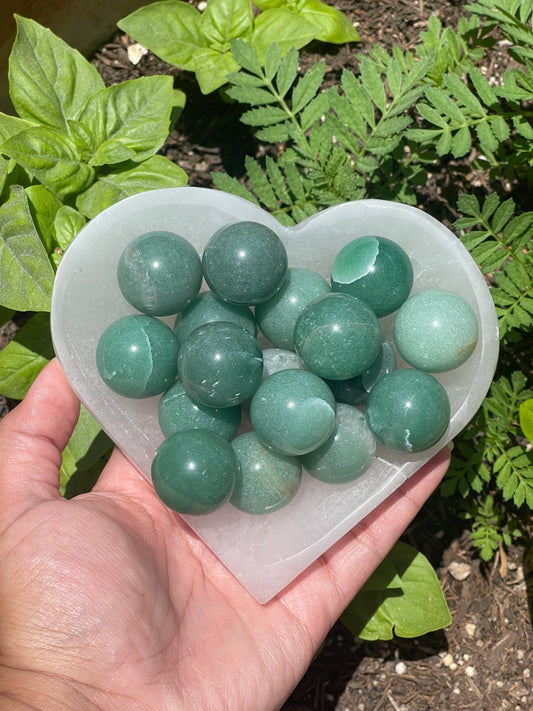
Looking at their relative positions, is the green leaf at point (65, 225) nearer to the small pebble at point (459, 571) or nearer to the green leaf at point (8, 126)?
the green leaf at point (8, 126)

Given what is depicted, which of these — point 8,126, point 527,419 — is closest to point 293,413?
point 527,419

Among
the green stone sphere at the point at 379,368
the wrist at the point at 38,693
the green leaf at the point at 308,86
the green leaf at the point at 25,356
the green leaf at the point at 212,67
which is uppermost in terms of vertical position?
the green leaf at the point at 308,86

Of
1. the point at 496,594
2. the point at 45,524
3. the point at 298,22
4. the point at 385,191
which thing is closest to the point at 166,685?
the point at 45,524

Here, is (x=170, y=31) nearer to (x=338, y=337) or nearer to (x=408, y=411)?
(x=338, y=337)

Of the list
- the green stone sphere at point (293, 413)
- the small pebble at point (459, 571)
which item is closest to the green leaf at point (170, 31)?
the green stone sphere at point (293, 413)

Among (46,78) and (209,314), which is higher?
(46,78)

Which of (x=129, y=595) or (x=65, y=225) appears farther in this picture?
(x=65, y=225)

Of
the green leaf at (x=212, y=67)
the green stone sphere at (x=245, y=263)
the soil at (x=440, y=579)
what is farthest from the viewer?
the soil at (x=440, y=579)
